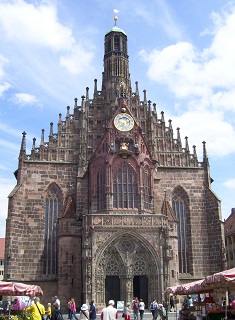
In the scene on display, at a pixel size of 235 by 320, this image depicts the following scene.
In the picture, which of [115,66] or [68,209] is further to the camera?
[115,66]

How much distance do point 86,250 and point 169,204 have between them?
11.0 m

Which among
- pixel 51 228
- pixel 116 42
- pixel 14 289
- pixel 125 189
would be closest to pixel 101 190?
pixel 125 189

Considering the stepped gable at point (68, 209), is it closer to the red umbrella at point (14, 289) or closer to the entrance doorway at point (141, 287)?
the entrance doorway at point (141, 287)

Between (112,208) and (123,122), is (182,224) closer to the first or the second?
(112,208)

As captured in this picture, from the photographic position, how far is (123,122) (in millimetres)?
45219

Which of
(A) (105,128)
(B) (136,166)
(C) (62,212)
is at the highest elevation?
(A) (105,128)

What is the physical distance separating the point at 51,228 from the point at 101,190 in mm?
6694

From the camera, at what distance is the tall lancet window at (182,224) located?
1766 inches

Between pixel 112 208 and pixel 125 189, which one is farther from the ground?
pixel 125 189

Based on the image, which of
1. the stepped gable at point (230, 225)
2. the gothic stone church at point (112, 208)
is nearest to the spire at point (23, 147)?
the gothic stone church at point (112, 208)

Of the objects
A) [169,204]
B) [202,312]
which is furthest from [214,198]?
[202,312]

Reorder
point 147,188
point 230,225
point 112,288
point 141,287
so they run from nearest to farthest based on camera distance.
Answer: point 112,288, point 141,287, point 147,188, point 230,225

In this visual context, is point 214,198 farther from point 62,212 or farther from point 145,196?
point 62,212

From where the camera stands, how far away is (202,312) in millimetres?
25297
